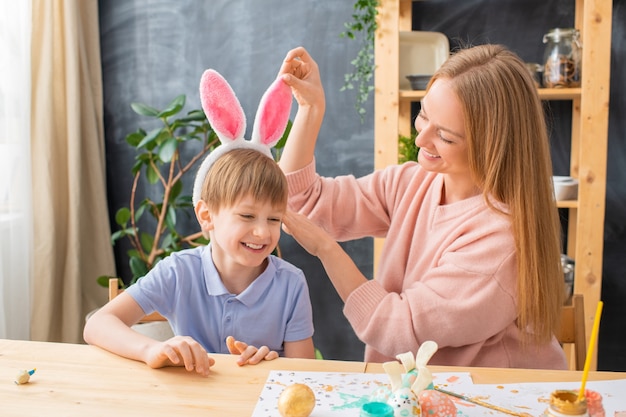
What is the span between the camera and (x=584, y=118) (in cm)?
254

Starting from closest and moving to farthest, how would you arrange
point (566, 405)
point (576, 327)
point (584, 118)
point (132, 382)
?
point (566, 405)
point (132, 382)
point (576, 327)
point (584, 118)

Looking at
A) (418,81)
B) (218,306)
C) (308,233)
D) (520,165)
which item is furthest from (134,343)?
(418,81)

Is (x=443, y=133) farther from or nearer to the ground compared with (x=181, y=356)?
farther from the ground

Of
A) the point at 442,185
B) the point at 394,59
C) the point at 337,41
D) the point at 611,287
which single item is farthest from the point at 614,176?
the point at 442,185

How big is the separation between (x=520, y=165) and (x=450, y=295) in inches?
12.4

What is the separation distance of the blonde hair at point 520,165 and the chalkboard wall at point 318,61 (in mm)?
1501

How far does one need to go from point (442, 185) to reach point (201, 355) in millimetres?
744

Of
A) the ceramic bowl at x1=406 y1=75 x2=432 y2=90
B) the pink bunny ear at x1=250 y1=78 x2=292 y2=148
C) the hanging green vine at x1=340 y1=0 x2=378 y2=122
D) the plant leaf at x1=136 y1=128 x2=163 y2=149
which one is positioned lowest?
the plant leaf at x1=136 y1=128 x2=163 y2=149

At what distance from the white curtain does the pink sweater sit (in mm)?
1625

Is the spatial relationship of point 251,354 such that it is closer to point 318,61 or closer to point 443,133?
point 443,133

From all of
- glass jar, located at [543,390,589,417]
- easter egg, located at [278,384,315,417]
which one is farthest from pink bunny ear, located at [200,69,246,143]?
glass jar, located at [543,390,589,417]

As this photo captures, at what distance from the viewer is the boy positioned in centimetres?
145

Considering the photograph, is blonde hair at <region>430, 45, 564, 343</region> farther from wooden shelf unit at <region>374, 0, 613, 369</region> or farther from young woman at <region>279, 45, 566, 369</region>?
wooden shelf unit at <region>374, 0, 613, 369</region>

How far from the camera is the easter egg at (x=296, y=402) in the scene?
39.5 inches
